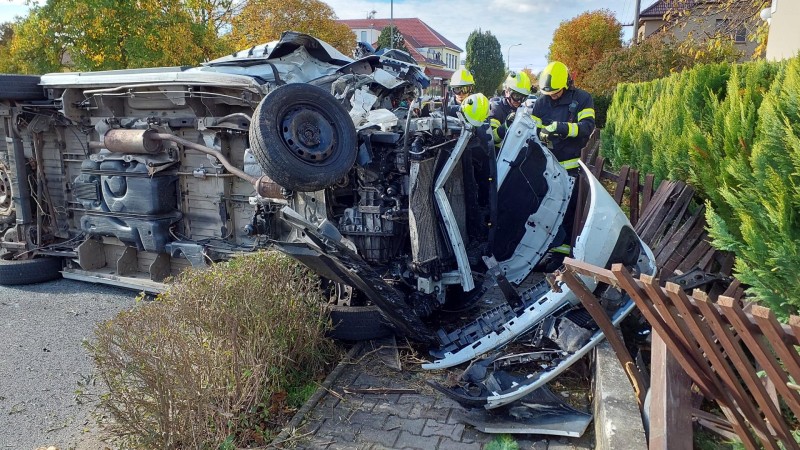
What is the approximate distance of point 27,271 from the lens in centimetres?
658

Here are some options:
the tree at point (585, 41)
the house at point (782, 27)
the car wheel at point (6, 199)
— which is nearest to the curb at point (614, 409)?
the car wheel at point (6, 199)

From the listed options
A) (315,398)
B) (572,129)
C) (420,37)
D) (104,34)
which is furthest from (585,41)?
(420,37)

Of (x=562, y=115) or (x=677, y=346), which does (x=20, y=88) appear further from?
(x=677, y=346)

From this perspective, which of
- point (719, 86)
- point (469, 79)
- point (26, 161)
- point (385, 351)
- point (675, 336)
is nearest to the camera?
point (675, 336)

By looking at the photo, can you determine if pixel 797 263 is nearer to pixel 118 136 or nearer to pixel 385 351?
pixel 385 351

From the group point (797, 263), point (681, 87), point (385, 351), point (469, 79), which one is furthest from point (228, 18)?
point (797, 263)

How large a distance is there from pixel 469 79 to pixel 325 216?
4494mm

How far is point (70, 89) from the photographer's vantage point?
630cm

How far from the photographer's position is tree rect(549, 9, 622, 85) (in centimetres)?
3105

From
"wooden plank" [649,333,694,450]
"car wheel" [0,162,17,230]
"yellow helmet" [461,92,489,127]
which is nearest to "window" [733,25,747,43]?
"yellow helmet" [461,92,489,127]

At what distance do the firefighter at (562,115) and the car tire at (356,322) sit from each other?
2.96 metres

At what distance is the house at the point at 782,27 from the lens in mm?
8781

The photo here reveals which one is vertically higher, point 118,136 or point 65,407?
point 118,136

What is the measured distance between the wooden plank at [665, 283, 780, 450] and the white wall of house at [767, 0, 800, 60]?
829 centimetres
